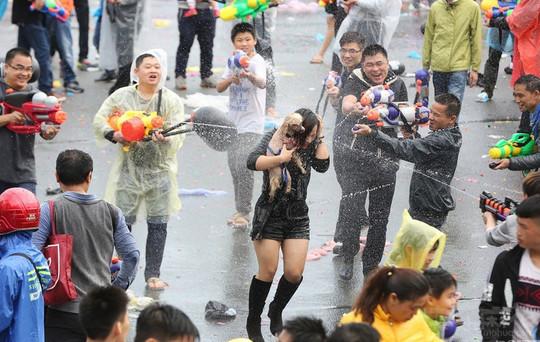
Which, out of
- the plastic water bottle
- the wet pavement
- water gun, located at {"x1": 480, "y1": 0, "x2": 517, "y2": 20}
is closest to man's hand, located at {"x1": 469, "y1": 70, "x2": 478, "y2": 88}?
the wet pavement

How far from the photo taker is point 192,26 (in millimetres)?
13047

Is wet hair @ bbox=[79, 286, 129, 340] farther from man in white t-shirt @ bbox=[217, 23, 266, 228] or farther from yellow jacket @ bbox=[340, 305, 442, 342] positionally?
man in white t-shirt @ bbox=[217, 23, 266, 228]

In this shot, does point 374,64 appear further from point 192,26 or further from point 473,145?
point 192,26

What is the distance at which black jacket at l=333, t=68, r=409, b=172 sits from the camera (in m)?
7.93

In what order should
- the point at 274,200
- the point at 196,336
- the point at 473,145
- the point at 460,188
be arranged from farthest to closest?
1. the point at 473,145
2. the point at 460,188
3. the point at 274,200
4. the point at 196,336

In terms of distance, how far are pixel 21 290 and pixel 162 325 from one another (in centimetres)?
128

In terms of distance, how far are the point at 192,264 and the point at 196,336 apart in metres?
3.78

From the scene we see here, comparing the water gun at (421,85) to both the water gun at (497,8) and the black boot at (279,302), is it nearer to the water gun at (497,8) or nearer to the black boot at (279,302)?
the water gun at (497,8)

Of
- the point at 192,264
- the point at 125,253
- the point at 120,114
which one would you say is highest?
the point at 120,114

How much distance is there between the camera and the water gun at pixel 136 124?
760 centimetres

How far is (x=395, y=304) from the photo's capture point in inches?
199

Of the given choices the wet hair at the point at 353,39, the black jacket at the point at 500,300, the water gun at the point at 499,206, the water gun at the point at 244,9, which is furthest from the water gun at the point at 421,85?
the black jacket at the point at 500,300

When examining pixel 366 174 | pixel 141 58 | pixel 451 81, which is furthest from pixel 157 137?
pixel 451 81

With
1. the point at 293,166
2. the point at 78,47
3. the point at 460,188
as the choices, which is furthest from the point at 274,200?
the point at 78,47
